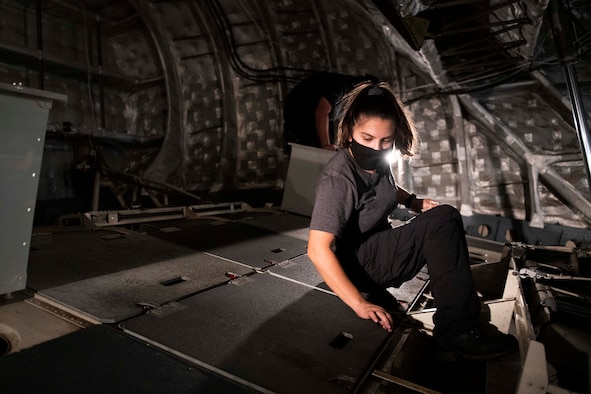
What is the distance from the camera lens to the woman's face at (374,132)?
5.34ft

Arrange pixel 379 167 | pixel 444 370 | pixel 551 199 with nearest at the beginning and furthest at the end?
pixel 444 370 → pixel 379 167 → pixel 551 199

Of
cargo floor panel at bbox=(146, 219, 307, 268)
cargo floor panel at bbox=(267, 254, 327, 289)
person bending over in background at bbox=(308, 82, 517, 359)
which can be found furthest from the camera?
cargo floor panel at bbox=(146, 219, 307, 268)

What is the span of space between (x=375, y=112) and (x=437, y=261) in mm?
736

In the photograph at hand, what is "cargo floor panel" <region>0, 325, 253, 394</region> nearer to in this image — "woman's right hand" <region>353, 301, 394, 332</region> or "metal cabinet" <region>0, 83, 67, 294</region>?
Result: "metal cabinet" <region>0, 83, 67, 294</region>

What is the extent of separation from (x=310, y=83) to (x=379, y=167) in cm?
273

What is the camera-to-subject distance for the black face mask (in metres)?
1.67

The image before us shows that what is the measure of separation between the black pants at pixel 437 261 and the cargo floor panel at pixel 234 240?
841 millimetres

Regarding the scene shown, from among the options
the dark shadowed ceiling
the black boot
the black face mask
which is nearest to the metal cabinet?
the black face mask

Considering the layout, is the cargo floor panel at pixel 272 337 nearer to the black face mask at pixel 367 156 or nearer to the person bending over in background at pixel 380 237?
the person bending over in background at pixel 380 237

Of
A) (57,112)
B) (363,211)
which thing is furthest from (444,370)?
(57,112)

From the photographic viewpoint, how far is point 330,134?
3953 millimetres

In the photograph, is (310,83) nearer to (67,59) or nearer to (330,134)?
(330,134)

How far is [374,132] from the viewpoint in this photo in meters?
1.63

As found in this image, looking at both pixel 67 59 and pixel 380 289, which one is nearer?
pixel 380 289
